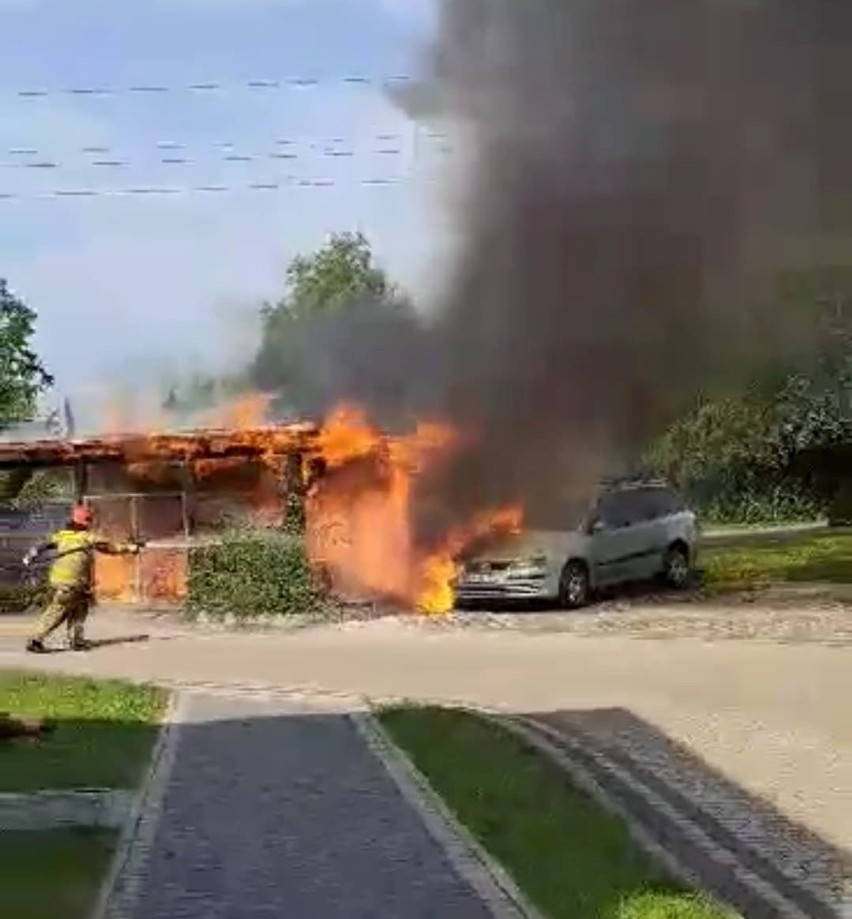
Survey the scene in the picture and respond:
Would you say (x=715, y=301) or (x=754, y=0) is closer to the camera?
(x=754, y=0)

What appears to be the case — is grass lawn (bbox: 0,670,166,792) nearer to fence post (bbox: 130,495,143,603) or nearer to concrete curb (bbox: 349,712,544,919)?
concrete curb (bbox: 349,712,544,919)

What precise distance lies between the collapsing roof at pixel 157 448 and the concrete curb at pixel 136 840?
10.8m

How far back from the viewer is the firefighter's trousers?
17.8m

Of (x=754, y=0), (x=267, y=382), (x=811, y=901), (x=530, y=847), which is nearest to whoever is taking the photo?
(x=811, y=901)

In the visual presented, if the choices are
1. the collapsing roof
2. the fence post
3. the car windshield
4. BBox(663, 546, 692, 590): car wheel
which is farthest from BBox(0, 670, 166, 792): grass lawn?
BBox(663, 546, 692, 590): car wheel

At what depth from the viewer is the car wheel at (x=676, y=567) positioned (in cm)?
2325

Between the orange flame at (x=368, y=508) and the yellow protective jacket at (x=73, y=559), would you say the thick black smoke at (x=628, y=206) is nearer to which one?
the orange flame at (x=368, y=508)

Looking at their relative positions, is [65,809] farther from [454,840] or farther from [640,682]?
[640,682]

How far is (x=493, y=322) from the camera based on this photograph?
1645 cm

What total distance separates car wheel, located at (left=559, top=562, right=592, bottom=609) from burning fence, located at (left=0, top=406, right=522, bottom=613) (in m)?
1.31

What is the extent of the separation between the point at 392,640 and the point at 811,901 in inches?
465

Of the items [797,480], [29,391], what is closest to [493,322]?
[29,391]

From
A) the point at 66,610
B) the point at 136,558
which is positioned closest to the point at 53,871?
the point at 66,610

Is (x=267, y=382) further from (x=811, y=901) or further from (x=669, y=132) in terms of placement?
(x=811, y=901)
